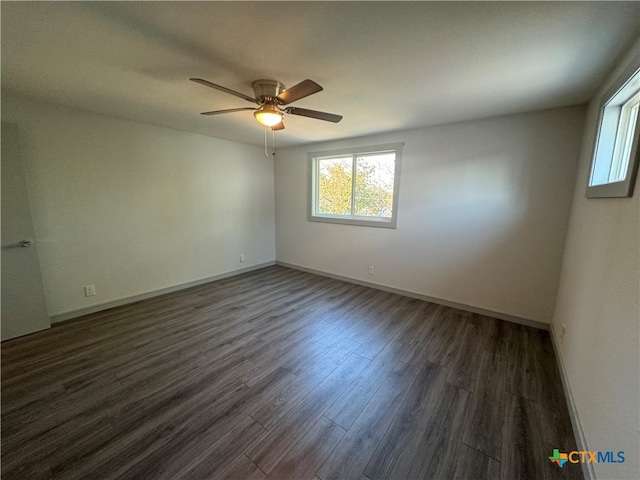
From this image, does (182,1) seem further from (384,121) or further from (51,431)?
(51,431)

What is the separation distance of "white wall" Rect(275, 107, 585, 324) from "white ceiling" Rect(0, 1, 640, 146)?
0.38 meters

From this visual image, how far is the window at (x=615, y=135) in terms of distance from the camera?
1.46 m

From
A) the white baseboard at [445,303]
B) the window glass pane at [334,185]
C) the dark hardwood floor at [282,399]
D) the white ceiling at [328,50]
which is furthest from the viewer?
the window glass pane at [334,185]

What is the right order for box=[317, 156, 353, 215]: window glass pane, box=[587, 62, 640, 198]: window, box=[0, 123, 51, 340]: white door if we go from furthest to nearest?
box=[317, 156, 353, 215]: window glass pane < box=[0, 123, 51, 340]: white door < box=[587, 62, 640, 198]: window

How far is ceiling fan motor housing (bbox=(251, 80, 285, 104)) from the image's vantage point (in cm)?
190

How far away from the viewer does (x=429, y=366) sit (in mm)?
2088

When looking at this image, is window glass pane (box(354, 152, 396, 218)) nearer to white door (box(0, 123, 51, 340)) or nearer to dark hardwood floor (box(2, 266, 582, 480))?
dark hardwood floor (box(2, 266, 582, 480))

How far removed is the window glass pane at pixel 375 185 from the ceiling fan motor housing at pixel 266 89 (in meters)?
2.16

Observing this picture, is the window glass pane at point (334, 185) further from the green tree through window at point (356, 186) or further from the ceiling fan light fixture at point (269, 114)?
the ceiling fan light fixture at point (269, 114)

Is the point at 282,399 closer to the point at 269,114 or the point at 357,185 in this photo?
the point at 269,114

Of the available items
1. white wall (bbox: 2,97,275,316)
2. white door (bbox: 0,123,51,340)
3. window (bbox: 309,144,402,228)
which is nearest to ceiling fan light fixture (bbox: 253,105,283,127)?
window (bbox: 309,144,402,228)

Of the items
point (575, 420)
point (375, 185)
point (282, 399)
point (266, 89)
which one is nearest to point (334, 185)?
point (375, 185)

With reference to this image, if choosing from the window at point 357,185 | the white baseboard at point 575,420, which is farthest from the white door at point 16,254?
the white baseboard at point 575,420

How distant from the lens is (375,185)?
3.79 metres
